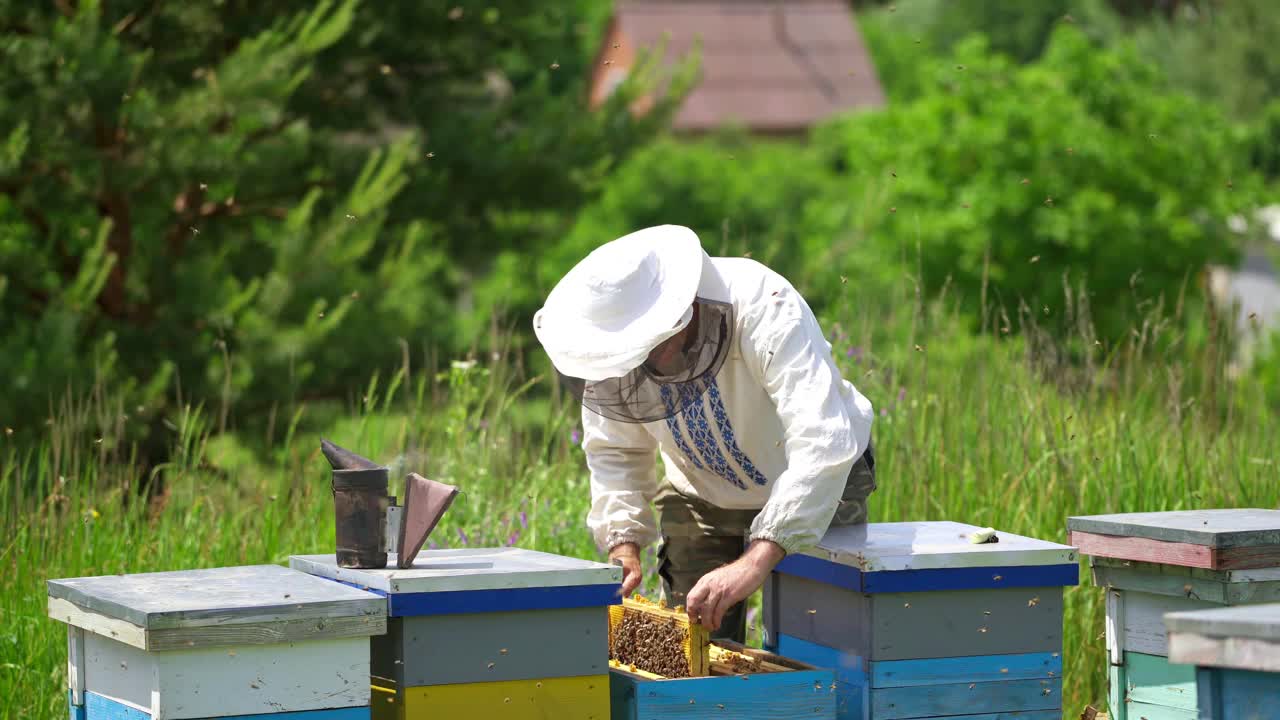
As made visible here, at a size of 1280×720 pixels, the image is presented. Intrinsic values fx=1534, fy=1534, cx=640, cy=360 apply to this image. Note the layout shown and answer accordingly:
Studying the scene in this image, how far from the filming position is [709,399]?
3666 millimetres

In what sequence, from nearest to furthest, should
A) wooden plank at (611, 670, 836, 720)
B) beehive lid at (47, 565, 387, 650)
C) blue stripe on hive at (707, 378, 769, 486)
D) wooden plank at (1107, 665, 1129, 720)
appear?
beehive lid at (47, 565, 387, 650) < wooden plank at (611, 670, 836, 720) < wooden plank at (1107, 665, 1129, 720) < blue stripe on hive at (707, 378, 769, 486)

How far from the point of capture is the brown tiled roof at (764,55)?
47.5 m

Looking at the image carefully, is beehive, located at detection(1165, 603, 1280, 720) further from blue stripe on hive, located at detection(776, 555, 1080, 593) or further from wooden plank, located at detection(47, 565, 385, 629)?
wooden plank, located at detection(47, 565, 385, 629)

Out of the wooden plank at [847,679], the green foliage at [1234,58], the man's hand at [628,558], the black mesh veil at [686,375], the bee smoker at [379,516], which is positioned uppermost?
the green foliage at [1234,58]

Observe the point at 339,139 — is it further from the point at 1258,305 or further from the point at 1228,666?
the point at 1258,305

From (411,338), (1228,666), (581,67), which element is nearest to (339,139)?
(411,338)

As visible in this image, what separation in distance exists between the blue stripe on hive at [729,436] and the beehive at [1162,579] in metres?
0.77

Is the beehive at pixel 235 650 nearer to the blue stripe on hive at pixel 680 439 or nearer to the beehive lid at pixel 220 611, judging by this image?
the beehive lid at pixel 220 611

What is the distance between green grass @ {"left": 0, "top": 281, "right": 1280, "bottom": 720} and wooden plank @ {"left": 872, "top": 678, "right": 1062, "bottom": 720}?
1448mm

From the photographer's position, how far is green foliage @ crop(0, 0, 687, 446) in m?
8.12

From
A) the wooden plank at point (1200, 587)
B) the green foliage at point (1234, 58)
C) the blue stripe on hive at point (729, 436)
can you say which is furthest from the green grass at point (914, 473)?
the green foliage at point (1234, 58)

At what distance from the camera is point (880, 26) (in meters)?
51.5

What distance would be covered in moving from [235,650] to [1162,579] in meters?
2.05

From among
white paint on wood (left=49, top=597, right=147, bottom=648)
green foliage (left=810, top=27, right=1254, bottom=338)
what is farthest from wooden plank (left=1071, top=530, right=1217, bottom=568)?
green foliage (left=810, top=27, right=1254, bottom=338)
